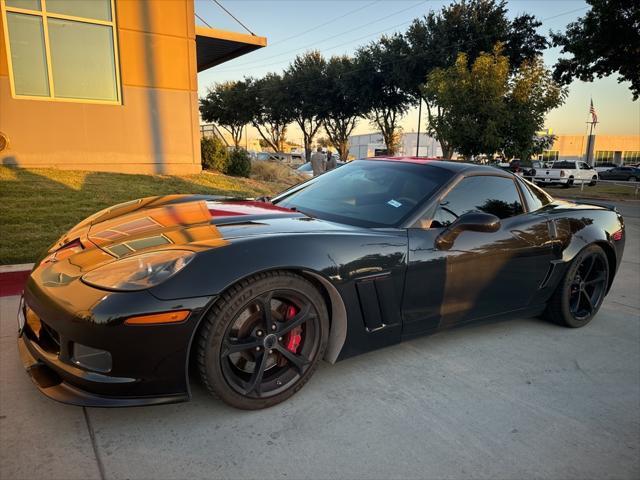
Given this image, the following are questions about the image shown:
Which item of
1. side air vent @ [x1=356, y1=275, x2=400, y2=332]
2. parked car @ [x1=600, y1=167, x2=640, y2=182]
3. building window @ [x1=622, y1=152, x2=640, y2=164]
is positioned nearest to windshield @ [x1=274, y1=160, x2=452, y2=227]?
side air vent @ [x1=356, y1=275, x2=400, y2=332]

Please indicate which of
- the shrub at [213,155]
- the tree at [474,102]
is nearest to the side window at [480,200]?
the shrub at [213,155]

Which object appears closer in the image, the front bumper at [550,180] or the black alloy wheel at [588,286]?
the black alloy wheel at [588,286]

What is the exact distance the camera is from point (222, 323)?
2.08 m

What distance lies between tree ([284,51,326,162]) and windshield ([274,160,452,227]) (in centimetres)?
3069

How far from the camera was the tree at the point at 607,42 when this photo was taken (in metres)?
16.1

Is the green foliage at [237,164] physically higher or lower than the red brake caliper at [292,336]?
higher

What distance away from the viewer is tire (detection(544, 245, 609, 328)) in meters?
3.65

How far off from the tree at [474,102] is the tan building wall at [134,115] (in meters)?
12.1

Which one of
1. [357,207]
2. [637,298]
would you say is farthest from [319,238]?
[637,298]

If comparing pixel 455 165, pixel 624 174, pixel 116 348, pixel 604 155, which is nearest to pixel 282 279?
pixel 116 348

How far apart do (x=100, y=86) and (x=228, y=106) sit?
34.2m

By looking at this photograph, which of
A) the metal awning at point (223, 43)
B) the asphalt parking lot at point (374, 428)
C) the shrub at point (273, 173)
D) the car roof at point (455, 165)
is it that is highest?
the metal awning at point (223, 43)

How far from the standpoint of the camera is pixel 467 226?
9.14 ft

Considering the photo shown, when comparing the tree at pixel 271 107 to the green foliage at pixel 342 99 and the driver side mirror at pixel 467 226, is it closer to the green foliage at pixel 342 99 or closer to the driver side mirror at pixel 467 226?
the green foliage at pixel 342 99
